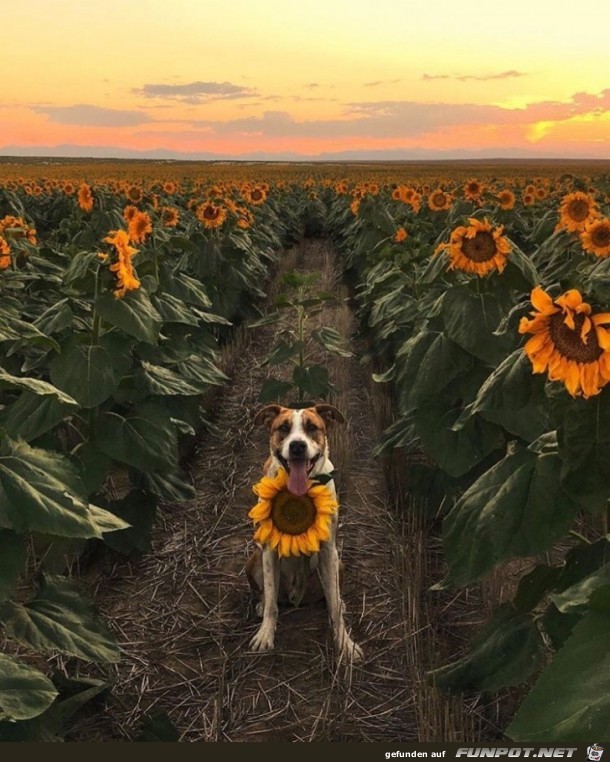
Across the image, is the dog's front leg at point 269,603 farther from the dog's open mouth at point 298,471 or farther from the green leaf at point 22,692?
the green leaf at point 22,692

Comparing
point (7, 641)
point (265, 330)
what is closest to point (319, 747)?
point (7, 641)

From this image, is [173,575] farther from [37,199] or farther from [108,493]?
[37,199]

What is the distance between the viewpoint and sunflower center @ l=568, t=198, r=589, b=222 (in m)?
5.61

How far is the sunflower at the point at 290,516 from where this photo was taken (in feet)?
10.9

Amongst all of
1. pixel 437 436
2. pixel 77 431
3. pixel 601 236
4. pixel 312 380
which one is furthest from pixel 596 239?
pixel 77 431

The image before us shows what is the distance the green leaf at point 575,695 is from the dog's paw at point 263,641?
2.51 metres

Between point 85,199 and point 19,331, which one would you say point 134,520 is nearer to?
point 19,331

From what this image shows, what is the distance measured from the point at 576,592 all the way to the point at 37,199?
736 inches

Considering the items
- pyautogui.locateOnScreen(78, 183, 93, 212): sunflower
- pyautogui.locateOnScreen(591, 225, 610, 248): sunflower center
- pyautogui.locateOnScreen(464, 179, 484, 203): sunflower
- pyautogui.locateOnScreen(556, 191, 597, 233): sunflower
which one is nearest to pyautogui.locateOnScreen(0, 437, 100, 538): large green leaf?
pyautogui.locateOnScreen(591, 225, 610, 248): sunflower center

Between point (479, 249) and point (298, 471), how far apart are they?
1.36m

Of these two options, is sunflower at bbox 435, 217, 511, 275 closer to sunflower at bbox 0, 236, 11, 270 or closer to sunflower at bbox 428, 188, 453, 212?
sunflower at bbox 0, 236, 11, 270

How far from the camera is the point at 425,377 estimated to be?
3.62m

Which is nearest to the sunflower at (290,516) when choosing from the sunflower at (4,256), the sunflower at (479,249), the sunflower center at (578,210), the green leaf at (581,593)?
the sunflower at (479,249)

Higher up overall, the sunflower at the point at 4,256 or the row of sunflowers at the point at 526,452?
the sunflower at the point at 4,256
